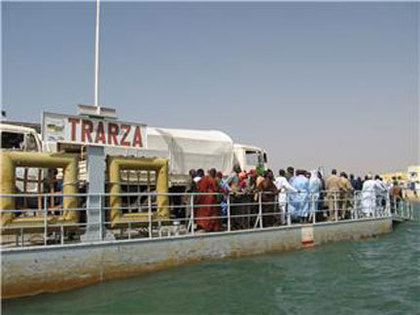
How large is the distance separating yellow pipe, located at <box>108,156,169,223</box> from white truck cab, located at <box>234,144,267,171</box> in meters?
9.27

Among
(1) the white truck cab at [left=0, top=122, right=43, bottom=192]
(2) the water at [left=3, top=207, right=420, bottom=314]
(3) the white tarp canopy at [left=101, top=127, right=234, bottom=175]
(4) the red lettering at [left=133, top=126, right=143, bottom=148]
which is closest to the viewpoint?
(2) the water at [left=3, top=207, right=420, bottom=314]

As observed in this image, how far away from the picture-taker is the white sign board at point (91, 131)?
8.73 meters

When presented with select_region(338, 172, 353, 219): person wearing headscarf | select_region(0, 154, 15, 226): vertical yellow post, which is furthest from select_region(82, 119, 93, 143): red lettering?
select_region(338, 172, 353, 219): person wearing headscarf

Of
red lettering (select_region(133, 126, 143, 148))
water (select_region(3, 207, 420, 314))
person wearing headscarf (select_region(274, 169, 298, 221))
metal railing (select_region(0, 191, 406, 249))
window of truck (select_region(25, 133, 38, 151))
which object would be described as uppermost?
window of truck (select_region(25, 133, 38, 151))

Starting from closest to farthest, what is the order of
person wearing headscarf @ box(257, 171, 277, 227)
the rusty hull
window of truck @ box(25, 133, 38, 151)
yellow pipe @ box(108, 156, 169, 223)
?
the rusty hull
yellow pipe @ box(108, 156, 169, 223)
person wearing headscarf @ box(257, 171, 277, 227)
window of truck @ box(25, 133, 38, 151)

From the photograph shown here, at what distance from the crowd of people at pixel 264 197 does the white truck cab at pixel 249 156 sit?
438 cm

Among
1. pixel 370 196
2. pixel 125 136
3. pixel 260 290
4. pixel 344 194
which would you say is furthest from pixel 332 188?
pixel 125 136

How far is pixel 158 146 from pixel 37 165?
7337 millimetres

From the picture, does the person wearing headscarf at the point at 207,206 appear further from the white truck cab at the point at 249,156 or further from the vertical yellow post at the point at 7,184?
the white truck cab at the point at 249,156

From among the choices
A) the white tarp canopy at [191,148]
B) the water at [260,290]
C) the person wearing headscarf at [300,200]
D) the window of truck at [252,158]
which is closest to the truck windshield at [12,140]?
the white tarp canopy at [191,148]

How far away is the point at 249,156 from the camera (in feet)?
65.5

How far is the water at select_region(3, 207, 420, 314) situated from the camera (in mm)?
7461

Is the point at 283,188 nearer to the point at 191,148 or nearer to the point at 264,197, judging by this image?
the point at 264,197

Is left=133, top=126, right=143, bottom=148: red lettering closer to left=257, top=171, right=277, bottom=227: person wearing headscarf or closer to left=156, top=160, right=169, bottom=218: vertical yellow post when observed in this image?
→ left=156, top=160, right=169, bottom=218: vertical yellow post
